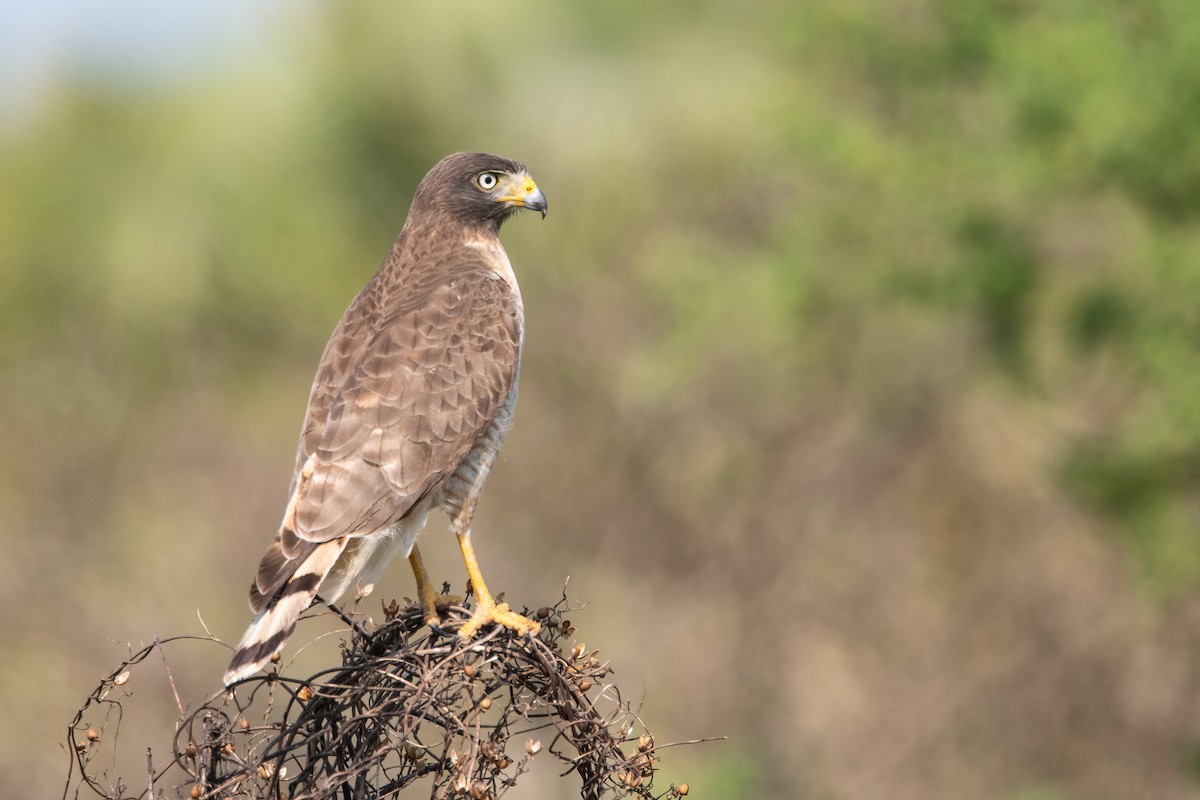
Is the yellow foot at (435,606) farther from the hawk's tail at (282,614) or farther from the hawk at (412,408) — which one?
the hawk's tail at (282,614)

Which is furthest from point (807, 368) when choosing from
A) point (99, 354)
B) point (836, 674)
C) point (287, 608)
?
point (287, 608)

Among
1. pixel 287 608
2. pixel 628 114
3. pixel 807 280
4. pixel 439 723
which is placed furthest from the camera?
pixel 628 114

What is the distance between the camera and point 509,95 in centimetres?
1841

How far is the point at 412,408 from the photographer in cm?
548

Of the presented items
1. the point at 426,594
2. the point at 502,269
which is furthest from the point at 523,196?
the point at 426,594

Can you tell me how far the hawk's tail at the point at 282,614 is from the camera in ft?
13.8

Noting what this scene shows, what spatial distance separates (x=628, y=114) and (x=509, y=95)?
58.4 inches

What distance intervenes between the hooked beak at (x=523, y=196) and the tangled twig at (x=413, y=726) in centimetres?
251

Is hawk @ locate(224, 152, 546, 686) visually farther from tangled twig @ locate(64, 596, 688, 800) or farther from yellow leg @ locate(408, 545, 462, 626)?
tangled twig @ locate(64, 596, 688, 800)

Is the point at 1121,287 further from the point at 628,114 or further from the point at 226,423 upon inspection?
the point at 226,423

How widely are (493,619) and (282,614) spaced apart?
0.58 m

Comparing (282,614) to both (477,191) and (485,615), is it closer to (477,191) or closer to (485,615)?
(485,615)

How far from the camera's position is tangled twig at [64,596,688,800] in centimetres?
363

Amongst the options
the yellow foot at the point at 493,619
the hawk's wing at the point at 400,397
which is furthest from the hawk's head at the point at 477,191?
the yellow foot at the point at 493,619
